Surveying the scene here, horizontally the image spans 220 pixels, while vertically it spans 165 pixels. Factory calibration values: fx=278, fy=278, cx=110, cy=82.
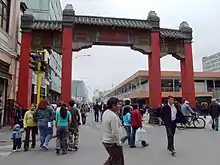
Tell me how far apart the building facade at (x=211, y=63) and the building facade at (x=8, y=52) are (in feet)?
338

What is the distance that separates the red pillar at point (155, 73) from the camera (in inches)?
885

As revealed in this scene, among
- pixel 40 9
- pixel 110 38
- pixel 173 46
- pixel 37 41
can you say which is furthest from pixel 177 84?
pixel 37 41

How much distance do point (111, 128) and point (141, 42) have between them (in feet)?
60.1

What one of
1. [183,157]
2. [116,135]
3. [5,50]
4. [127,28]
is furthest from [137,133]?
[127,28]

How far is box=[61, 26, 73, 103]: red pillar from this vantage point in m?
21.2

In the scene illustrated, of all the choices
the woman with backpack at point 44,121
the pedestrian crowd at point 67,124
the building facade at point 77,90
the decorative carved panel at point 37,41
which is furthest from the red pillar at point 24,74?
the building facade at point 77,90

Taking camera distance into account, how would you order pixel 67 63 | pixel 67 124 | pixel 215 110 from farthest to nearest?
pixel 67 63, pixel 215 110, pixel 67 124

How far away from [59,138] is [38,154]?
2.82 feet

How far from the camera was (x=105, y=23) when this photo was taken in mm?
22016

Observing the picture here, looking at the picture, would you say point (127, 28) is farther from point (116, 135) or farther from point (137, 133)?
point (116, 135)

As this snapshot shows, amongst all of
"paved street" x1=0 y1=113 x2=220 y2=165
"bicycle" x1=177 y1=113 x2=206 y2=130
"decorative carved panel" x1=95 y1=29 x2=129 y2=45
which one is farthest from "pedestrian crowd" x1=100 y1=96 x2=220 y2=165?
"decorative carved panel" x1=95 y1=29 x2=129 y2=45

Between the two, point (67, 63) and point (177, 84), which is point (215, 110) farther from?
point (177, 84)

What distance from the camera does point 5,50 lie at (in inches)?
723

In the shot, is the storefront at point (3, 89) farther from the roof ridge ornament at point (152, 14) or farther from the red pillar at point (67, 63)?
the roof ridge ornament at point (152, 14)
